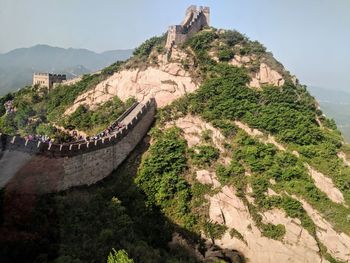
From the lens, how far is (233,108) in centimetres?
3331

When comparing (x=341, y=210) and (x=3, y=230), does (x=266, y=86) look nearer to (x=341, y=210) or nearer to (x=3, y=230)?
(x=341, y=210)

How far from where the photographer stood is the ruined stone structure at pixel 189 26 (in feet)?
128

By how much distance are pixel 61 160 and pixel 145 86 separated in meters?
14.7

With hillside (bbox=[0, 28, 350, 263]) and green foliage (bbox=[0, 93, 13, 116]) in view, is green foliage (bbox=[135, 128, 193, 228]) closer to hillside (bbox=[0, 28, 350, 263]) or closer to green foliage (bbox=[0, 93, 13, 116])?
hillside (bbox=[0, 28, 350, 263])

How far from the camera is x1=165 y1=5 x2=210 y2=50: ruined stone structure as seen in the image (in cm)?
3912

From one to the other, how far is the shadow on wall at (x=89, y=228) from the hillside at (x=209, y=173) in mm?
73

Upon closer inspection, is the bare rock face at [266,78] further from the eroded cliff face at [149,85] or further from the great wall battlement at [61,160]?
the great wall battlement at [61,160]

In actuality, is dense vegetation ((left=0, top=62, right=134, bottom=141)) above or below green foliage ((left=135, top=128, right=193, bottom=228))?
above

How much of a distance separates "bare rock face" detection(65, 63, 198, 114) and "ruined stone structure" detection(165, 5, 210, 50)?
10.7 feet

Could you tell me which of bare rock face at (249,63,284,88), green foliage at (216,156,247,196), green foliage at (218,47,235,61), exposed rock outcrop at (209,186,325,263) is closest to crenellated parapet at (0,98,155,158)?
green foliage at (216,156,247,196)

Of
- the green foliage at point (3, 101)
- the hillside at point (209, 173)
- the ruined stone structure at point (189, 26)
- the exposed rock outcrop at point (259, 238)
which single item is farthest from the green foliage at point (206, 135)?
the green foliage at point (3, 101)

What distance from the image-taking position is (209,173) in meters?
29.4

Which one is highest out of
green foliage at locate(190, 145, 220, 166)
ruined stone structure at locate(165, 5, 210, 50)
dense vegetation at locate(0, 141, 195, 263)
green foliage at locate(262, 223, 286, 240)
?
ruined stone structure at locate(165, 5, 210, 50)

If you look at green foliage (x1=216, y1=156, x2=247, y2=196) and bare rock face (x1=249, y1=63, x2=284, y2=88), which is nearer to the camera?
green foliage (x1=216, y1=156, x2=247, y2=196)
